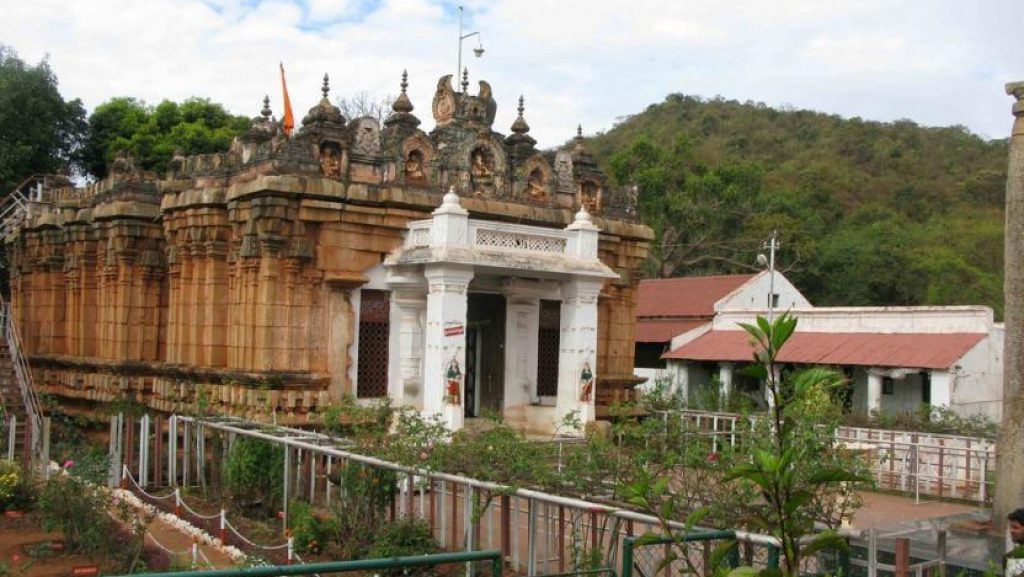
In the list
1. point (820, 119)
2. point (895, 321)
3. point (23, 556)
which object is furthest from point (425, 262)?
point (820, 119)

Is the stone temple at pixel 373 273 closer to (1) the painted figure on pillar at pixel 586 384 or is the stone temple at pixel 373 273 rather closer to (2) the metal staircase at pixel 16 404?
(1) the painted figure on pillar at pixel 586 384

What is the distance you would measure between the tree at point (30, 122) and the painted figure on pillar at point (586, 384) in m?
22.7

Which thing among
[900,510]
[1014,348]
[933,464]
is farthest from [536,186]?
[1014,348]

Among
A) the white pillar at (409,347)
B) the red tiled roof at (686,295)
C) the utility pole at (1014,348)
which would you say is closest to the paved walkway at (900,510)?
the utility pole at (1014,348)

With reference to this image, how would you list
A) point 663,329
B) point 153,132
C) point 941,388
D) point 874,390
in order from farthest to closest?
1. point 153,132
2. point 663,329
3. point 874,390
4. point 941,388

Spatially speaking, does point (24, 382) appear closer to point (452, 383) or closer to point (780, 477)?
point (452, 383)

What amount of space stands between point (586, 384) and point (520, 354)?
5.66ft

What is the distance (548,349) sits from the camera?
768 inches

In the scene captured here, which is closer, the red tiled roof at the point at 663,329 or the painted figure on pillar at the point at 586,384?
the painted figure on pillar at the point at 586,384

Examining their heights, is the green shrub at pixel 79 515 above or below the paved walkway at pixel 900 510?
above

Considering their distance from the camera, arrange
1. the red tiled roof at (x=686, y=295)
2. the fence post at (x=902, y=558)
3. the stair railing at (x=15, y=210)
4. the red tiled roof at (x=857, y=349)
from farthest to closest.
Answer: the red tiled roof at (x=686, y=295), the stair railing at (x=15, y=210), the red tiled roof at (x=857, y=349), the fence post at (x=902, y=558)

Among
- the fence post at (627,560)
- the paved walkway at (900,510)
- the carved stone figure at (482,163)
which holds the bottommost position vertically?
the paved walkway at (900,510)

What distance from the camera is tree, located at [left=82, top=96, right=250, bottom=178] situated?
37000mm

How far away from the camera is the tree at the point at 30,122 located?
106 ft
